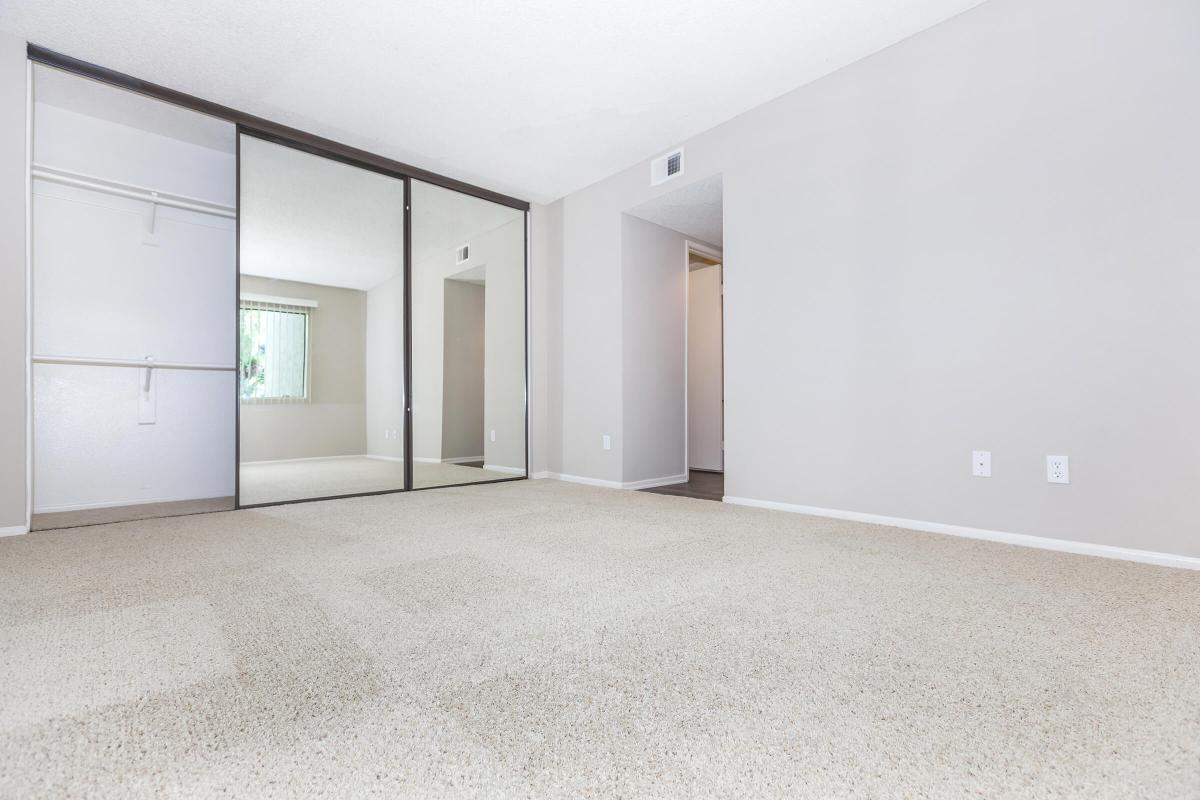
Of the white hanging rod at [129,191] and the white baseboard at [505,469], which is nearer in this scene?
the white hanging rod at [129,191]

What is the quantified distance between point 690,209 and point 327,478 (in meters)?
3.39

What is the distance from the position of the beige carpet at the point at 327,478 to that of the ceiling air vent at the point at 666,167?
2855 millimetres

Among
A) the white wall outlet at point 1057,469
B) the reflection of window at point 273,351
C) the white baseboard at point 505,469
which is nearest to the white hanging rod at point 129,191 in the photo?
the reflection of window at point 273,351

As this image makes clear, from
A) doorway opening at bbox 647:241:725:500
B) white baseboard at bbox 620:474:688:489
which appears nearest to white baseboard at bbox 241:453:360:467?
white baseboard at bbox 620:474:688:489

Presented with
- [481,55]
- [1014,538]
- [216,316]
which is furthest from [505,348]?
[1014,538]

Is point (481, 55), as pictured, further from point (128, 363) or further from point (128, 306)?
point (128, 363)

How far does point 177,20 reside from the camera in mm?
2811

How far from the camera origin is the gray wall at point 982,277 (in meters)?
2.28

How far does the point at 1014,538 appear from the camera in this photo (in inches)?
102

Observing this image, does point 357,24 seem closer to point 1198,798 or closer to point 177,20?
point 177,20

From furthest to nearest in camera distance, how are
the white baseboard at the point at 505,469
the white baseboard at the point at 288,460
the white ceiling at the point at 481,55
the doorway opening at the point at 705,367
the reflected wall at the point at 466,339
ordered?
the doorway opening at the point at 705,367, the white baseboard at the point at 505,469, the reflected wall at the point at 466,339, the white baseboard at the point at 288,460, the white ceiling at the point at 481,55

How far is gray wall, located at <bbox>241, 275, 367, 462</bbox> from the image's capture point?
3736 mm

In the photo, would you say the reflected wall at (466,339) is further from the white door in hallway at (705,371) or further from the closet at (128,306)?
the white door in hallway at (705,371)

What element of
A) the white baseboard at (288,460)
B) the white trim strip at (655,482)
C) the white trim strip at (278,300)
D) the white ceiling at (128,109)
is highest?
the white ceiling at (128,109)
